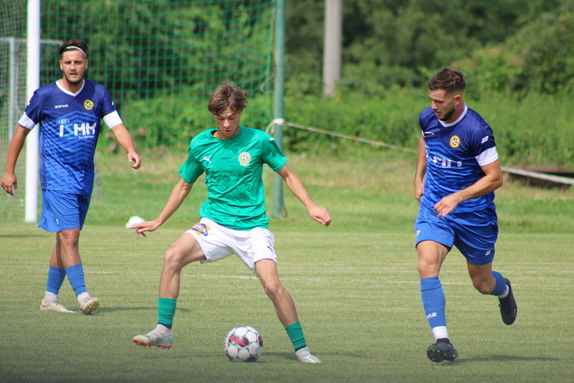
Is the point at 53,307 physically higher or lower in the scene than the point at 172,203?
lower

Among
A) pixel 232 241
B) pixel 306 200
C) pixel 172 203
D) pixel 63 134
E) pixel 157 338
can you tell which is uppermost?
pixel 63 134

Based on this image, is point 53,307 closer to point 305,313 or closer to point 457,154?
point 305,313

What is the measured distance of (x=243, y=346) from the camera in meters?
5.48

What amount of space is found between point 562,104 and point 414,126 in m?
4.24

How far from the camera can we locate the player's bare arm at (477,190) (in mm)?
5640

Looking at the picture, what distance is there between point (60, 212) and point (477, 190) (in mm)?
3520

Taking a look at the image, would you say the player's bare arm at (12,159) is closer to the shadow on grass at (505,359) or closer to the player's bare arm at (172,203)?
the player's bare arm at (172,203)

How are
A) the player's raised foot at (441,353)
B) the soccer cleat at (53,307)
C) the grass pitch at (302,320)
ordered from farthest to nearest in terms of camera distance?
the soccer cleat at (53,307), the player's raised foot at (441,353), the grass pitch at (302,320)

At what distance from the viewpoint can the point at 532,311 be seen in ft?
24.7

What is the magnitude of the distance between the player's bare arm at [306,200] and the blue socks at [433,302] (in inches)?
32.7

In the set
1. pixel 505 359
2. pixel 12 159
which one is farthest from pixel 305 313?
pixel 12 159

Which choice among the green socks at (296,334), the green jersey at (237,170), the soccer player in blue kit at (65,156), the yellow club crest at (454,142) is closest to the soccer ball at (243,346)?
the green socks at (296,334)

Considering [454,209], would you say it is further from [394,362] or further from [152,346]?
[152,346]

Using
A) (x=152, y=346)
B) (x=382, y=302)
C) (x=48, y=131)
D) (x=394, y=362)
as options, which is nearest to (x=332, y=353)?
(x=394, y=362)
